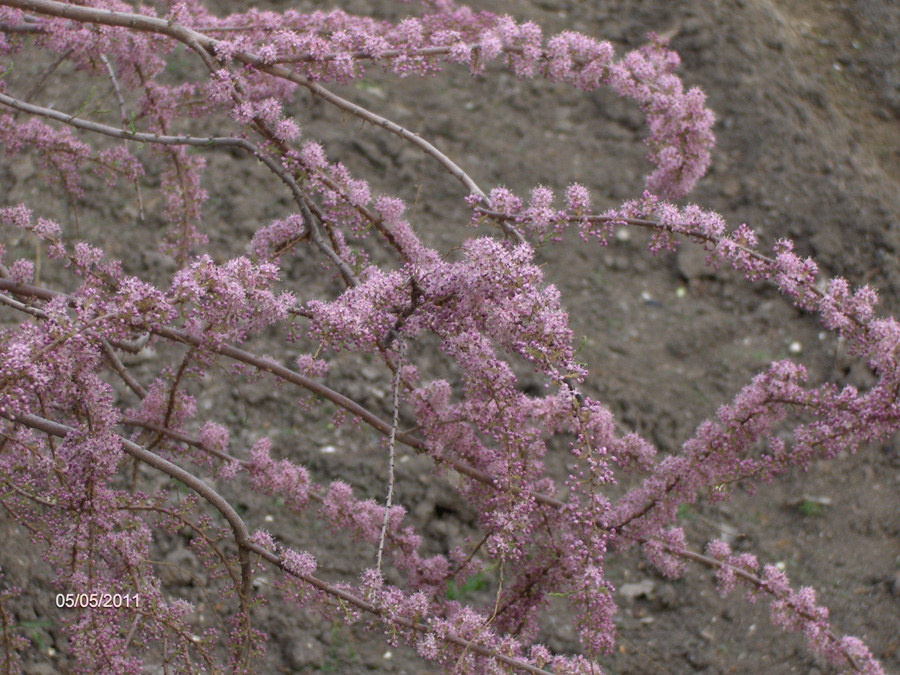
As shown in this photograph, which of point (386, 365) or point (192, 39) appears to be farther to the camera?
point (386, 365)

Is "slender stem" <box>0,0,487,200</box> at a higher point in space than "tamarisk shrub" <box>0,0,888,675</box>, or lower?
higher

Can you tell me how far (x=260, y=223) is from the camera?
3.54 meters

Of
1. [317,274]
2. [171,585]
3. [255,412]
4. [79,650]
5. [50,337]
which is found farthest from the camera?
[317,274]

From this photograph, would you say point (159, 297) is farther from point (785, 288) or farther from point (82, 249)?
point (785, 288)

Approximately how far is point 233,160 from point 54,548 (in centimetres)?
265

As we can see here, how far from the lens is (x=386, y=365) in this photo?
1882mm

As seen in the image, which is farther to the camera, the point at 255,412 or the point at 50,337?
the point at 255,412

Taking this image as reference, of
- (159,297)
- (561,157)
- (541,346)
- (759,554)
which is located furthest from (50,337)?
(561,157)

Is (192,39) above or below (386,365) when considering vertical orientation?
above

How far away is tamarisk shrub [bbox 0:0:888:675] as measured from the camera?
4.41ft

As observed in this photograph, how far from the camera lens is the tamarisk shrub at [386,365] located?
4.41ft

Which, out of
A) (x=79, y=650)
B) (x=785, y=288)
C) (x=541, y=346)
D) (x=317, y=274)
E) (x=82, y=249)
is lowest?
(x=317, y=274)

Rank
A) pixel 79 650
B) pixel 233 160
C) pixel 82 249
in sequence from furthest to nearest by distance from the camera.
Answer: pixel 233 160 < pixel 82 249 < pixel 79 650

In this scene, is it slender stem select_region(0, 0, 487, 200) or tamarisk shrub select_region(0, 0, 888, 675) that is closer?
tamarisk shrub select_region(0, 0, 888, 675)
